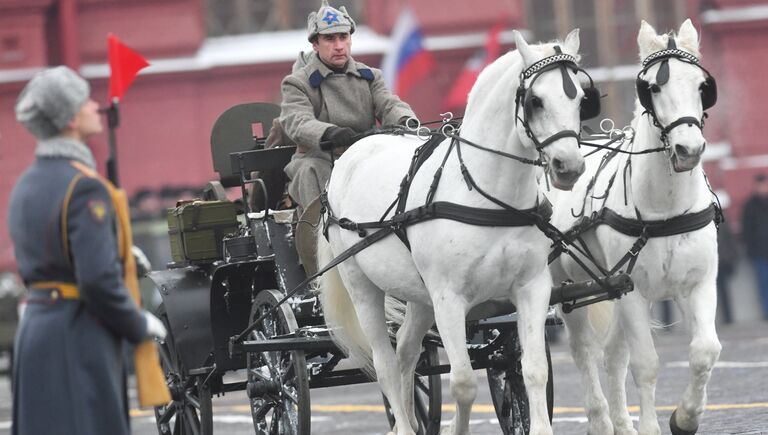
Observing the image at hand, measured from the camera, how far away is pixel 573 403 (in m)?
11.8

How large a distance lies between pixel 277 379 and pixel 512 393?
1226 millimetres

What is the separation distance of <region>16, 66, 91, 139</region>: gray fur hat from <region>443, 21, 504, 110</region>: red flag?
16145 mm

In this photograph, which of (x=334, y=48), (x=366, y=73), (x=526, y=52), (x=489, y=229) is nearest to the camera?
(x=526, y=52)

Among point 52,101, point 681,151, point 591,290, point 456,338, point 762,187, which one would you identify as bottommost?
point 762,187

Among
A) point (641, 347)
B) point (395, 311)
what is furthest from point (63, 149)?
point (395, 311)

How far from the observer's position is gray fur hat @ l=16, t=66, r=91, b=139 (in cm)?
563

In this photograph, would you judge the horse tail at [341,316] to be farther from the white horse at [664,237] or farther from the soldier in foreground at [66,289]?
the soldier in foreground at [66,289]

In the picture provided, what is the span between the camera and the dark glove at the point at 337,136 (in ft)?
29.8

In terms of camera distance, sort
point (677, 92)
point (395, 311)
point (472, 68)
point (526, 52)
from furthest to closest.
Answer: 1. point (472, 68)
2. point (395, 311)
3. point (677, 92)
4. point (526, 52)

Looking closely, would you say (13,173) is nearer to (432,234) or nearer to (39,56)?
(39,56)

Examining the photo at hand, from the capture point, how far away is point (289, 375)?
8.90 meters

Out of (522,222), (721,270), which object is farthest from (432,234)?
(721,270)

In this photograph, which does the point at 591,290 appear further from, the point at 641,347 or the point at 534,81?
the point at 534,81

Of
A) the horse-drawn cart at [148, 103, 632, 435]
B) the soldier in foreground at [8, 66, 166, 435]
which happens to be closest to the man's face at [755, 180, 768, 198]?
the horse-drawn cart at [148, 103, 632, 435]
